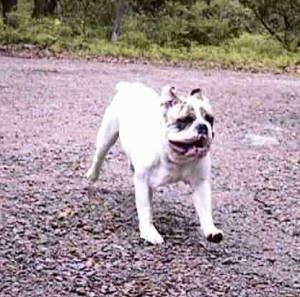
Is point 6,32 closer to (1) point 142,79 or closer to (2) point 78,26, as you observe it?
(2) point 78,26

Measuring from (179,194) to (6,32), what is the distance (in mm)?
13792

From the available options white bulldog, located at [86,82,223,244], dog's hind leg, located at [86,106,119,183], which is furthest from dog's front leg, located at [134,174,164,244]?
dog's hind leg, located at [86,106,119,183]

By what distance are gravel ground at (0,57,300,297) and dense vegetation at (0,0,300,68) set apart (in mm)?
7190

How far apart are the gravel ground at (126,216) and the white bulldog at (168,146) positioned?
0.20 meters

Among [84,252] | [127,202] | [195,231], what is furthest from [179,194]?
[84,252]

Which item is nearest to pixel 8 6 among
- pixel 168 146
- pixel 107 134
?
pixel 107 134

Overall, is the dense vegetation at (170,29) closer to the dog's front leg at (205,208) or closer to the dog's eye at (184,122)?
the dog's front leg at (205,208)

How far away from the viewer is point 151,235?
5.13 m

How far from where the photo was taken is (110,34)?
20.4m

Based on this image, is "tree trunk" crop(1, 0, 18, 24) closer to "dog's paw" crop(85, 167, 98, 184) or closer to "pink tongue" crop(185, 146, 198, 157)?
"dog's paw" crop(85, 167, 98, 184)

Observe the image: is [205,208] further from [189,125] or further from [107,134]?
[107,134]

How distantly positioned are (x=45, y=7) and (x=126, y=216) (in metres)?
18.0

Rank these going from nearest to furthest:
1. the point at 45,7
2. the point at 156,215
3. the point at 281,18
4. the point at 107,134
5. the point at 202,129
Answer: the point at 202,129 → the point at 156,215 → the point at 107,134 → the point at 281,18 → the point at 45,7

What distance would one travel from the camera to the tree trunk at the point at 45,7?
22766 millimetres
